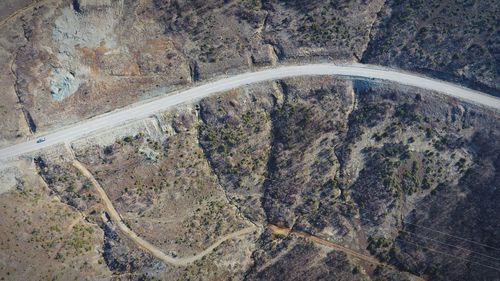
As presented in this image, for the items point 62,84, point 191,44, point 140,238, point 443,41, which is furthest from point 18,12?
point 443,41

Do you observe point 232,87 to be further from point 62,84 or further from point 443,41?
point 443,41

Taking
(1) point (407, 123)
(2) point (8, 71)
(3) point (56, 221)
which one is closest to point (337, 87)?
(1) point (407, 123)

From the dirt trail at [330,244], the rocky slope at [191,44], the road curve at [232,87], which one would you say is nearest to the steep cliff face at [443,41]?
the rocky slope at [191,44]

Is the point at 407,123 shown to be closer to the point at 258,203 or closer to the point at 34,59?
the point at 258,203

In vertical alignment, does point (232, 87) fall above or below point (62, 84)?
below

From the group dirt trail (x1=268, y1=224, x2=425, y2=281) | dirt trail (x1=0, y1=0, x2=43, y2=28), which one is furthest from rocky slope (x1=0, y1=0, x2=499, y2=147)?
dirt trail (x1=268, y1=224, x2=425, y2=281)
